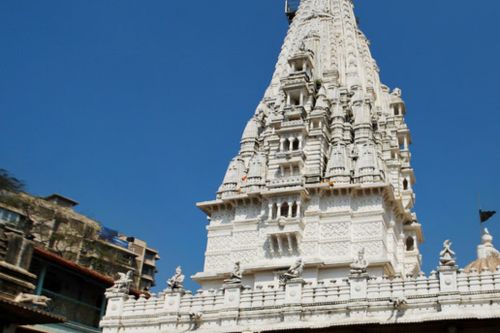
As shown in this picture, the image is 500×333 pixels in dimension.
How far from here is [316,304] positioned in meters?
24.2

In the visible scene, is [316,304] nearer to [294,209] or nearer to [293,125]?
[294,209]

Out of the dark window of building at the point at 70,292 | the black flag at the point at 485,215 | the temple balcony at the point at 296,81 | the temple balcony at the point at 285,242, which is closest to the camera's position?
the dark window of building at the point at 70,292

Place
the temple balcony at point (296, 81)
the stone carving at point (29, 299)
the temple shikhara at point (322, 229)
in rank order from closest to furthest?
the stone carving at point (29, 299)
the temple shikhara at point (322, 229)
the temple balcony at point (296, 81)

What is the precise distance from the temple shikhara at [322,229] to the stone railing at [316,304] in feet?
0.15

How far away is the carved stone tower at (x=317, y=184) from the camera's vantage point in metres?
37.3

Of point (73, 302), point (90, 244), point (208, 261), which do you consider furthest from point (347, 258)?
point (90, 244)

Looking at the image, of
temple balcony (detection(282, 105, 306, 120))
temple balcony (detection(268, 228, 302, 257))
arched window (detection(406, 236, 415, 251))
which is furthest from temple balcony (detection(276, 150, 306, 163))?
arched window (detection(406, 236, 415, 251))

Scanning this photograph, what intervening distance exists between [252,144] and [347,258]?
12.0 m

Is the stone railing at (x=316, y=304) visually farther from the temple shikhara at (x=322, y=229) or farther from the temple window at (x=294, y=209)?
the temple window at (x=294, y=209)

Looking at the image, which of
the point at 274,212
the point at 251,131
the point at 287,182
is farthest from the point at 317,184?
the point at 251,131

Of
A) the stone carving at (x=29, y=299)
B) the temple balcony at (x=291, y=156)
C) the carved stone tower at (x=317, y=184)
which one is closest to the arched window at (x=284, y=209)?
the carved stone tower at (x=317, y=184)

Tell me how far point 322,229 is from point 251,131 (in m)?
10.1

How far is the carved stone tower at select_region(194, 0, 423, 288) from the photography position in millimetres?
37344

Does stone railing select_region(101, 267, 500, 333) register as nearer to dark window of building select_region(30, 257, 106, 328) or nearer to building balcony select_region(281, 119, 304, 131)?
dark window of building select_region(30, 257, 106, 328)
